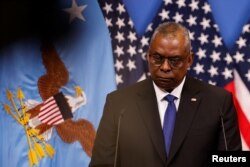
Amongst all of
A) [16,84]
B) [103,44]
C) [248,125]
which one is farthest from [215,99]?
[16,84]

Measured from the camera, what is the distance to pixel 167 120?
1.71 meters

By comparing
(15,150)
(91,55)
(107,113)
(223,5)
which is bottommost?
(15,150)

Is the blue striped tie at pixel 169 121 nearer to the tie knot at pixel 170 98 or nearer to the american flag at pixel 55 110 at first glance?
the tie knot at pixel 170 98

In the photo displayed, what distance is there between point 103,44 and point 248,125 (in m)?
1.05

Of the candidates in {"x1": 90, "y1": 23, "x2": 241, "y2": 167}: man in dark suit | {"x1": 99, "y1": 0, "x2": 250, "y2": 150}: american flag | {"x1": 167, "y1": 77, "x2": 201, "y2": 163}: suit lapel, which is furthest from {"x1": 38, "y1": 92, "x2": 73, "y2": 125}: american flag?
{"x1": 167, "y1": 77, "x2": 201, "y2": 163}: suit lapel

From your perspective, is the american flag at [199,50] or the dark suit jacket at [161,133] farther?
the american flag at [199,50]

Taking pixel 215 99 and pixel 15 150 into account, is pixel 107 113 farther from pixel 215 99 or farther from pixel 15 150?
pixel 15 150

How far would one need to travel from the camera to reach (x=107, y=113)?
174 centimetres

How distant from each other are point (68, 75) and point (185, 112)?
4.70ft

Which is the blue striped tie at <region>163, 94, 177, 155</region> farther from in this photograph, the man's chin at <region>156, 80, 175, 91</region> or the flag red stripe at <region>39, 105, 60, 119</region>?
the flag red stripe at <region>39, 105, 60, 119</region>

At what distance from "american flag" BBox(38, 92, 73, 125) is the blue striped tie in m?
1.35

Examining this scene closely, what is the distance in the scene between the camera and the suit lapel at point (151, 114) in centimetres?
164

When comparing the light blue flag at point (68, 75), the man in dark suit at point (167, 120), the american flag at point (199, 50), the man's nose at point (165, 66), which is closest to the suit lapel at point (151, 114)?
the man in dark suit at point (167, 120)

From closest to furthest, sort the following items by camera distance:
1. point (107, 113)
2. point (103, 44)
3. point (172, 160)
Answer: point (172, 160)
point (107, 113)
point (103, 44)
